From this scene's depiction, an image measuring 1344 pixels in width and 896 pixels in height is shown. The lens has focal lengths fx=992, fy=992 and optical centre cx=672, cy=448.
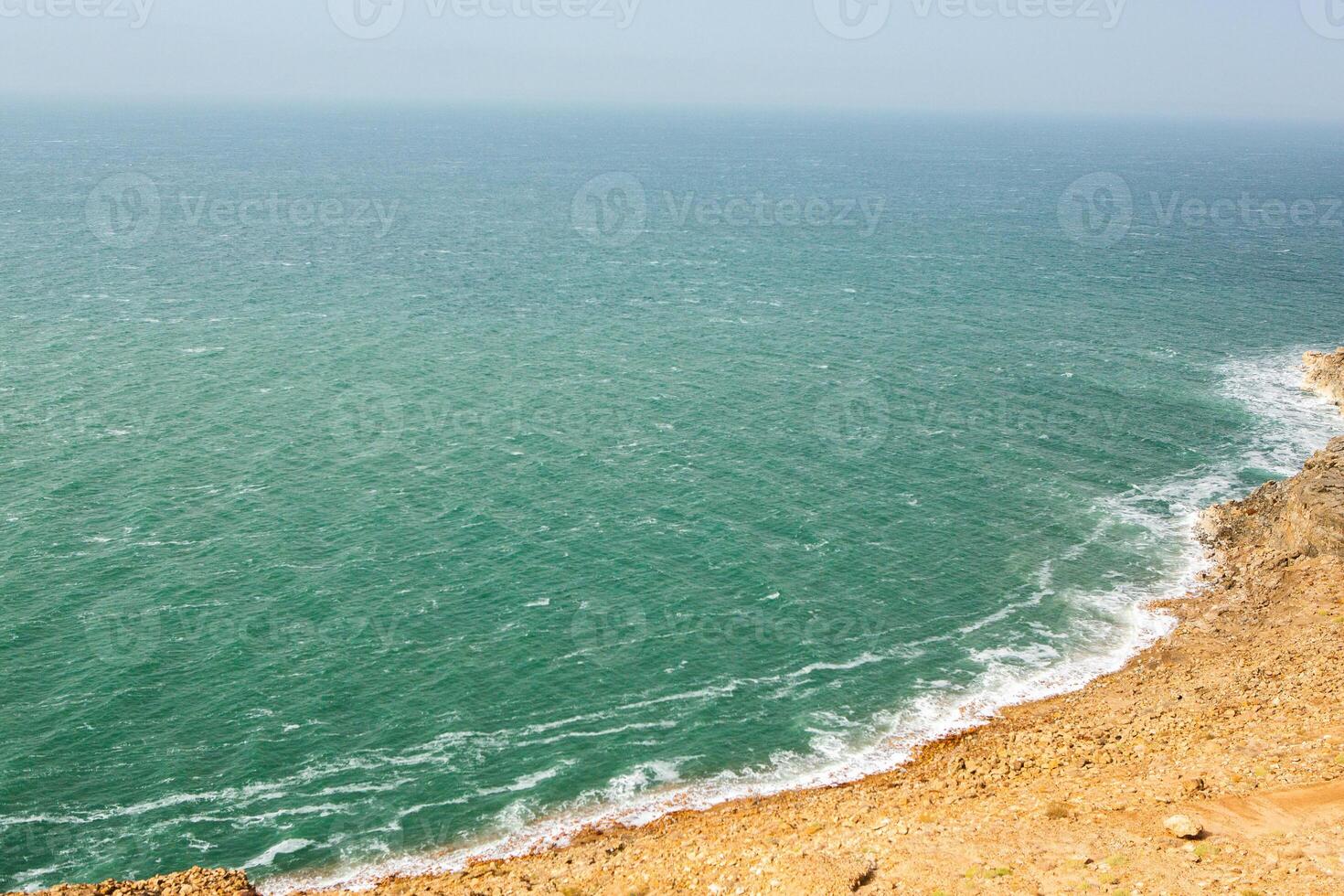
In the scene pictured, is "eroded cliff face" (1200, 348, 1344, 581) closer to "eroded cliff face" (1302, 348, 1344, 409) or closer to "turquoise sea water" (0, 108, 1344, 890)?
"turquoise sea water" (0, 108, 1344, 890)

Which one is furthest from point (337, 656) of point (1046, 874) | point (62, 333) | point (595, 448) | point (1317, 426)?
point (1317, 426)

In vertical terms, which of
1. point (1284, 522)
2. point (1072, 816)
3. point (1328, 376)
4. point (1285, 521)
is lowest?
point (1072, 816)

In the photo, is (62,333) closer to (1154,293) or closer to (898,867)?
(898,867)

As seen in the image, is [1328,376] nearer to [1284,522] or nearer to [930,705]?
[1284,522]

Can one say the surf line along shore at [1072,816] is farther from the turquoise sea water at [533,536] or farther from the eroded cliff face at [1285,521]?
the eroded cliff face at [1285,521]

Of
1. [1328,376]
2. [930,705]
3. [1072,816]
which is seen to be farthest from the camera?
[1328,376]

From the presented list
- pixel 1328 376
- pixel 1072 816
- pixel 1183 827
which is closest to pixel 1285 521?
pixel 1072 816
